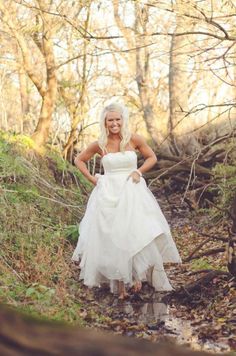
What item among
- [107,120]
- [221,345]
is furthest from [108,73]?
[221,345]

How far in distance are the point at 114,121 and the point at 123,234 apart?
52.5 inches

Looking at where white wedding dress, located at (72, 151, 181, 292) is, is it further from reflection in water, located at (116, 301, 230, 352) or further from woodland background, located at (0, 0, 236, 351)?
reflection in water, located at (116, 301, 230, 352)

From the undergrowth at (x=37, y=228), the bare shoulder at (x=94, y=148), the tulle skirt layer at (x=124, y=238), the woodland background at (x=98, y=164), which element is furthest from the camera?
the bare shoulder at (x=94, y=148)

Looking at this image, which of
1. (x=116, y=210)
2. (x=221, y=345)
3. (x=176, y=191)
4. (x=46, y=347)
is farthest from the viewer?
(x=176, y=191)

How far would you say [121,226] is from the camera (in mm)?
6926

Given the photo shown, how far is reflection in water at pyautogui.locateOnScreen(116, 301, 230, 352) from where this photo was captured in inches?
189

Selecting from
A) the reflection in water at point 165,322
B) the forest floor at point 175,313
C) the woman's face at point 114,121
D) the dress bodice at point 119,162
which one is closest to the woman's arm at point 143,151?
the dress bodice at point 119,162

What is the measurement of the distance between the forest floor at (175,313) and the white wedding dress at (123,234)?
0.75 ft

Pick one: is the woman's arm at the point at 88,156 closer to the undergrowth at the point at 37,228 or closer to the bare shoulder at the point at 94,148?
the bare shoulder at the point at 94,148

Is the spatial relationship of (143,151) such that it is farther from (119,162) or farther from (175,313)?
(175,313)

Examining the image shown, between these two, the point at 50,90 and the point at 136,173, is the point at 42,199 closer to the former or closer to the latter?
the point at 136,173

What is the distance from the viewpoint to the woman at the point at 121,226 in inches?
271

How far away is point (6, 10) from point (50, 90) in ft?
7.04

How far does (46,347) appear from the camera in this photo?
2.59ft
